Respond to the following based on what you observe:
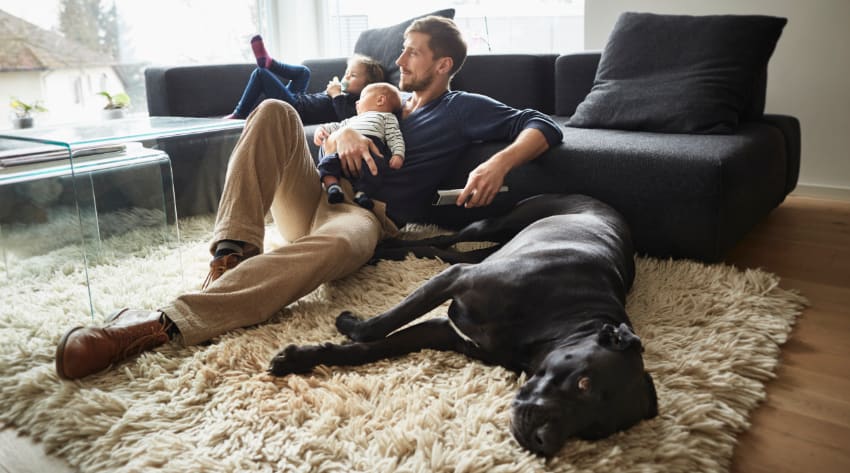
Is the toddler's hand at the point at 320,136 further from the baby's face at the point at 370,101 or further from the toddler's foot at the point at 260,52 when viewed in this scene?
the toddler's foot at the point at 260,52

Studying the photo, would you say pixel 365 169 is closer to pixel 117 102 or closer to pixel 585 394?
pixel 585 394

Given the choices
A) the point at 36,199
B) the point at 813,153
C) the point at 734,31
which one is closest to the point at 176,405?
the point at 36,199

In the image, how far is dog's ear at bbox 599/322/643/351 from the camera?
3.76ft

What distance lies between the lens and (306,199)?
6.96 ft

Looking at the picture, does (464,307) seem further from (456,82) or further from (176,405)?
(456,82)

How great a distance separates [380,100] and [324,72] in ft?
4.18

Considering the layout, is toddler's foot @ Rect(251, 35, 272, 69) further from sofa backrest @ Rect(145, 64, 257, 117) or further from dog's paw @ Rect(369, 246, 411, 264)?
dog's paw @ Rect(369, 246, 411, 264)

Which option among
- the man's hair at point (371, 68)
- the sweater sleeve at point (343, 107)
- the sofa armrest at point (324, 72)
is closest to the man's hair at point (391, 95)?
the sweater sleeve at point (343, 107)

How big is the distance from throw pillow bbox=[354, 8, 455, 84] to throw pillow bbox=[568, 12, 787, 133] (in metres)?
0.97

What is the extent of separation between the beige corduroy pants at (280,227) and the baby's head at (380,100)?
1.23 ft

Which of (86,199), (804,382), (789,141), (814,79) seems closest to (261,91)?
(86,199)

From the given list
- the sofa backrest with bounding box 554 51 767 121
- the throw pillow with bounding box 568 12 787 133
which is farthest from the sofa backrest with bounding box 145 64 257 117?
the throw pillow with bounding box 568 12 787 133

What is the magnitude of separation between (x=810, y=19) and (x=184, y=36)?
3711mm

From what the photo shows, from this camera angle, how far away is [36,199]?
6.44 feet
